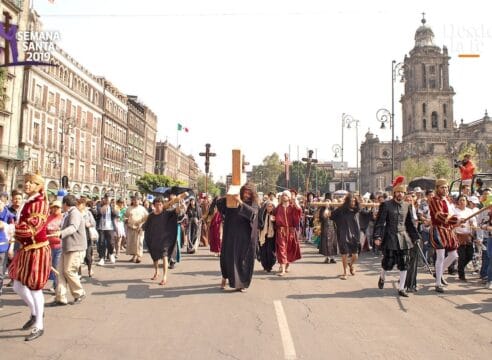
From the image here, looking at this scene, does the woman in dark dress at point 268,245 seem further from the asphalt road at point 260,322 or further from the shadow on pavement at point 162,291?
the shadow on pavement at point 162,291

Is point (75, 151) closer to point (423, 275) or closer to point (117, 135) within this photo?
point (117, 135)

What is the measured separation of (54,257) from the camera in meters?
7.88

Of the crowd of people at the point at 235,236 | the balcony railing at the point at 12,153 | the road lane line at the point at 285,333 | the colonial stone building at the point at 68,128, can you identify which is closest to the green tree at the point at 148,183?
the colonial stone building at the point at 68,128

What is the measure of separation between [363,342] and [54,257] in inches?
224

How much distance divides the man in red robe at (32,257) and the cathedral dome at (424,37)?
98.1 meters

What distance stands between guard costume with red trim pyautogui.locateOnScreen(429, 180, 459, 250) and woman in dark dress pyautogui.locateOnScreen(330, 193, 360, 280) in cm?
185

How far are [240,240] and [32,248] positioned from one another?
3914 mm

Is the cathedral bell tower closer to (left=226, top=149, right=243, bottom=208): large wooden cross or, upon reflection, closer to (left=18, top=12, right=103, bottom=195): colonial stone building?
(left=18, top=12, right=103, bottom=195): colonial stone building

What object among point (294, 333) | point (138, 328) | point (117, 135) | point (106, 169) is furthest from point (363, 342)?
point (117, 135)

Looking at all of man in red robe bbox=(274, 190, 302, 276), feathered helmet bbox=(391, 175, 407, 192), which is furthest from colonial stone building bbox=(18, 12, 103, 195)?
feathered helmet bbox=(391, 175, 407, 192)

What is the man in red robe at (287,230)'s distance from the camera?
406 inches

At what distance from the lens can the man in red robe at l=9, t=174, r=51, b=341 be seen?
5.30m

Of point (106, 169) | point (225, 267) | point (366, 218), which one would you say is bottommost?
point (225, 267)

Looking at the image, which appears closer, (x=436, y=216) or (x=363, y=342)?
(x=363, y=342)
